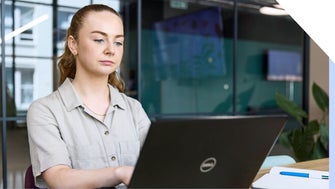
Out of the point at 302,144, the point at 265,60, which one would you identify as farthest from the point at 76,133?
the point at 265,60

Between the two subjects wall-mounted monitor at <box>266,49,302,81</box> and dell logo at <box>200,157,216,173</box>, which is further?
wall-mounted monitor at <box>266,49,302,81</box>

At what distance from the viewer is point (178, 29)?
8906mm

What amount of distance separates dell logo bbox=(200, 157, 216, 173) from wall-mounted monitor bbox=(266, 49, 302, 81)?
8.00 meters

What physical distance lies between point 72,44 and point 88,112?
0.27m

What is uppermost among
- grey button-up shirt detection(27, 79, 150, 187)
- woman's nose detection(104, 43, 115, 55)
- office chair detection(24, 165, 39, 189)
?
woman's nose detection(104, 43, 115, 55)

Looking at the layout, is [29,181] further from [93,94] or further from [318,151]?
[318,151]

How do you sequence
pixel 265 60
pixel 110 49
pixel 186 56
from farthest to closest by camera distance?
1. pixel 265 60
2. pixel 186 56
3. pixel 110 49

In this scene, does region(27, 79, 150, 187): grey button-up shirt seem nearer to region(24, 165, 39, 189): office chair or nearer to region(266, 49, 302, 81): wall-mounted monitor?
region(24, 165, 39, 189): office chair

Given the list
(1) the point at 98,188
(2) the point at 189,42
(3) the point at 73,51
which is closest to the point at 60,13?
(2) the point at 189,42

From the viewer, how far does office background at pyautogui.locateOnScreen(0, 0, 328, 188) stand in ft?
20.2

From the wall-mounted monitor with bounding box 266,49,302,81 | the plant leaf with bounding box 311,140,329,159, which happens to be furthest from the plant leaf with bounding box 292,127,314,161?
the wall-mounted monitor with bounding box 266,49,302,81

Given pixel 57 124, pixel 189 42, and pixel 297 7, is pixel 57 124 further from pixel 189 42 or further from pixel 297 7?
pixel 189 42

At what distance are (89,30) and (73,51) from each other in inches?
5.0

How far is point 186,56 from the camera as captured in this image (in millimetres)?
8352
